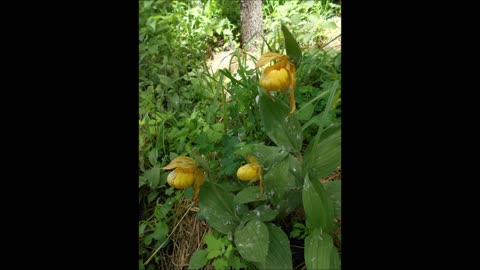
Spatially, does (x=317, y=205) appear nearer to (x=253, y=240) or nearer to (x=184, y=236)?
(x=253, y=240)

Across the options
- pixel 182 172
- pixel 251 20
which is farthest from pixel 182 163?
pixel 251 20

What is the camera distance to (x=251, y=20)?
5.91 ft

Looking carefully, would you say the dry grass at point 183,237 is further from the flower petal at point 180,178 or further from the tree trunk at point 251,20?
the tree trunk at point 251,20

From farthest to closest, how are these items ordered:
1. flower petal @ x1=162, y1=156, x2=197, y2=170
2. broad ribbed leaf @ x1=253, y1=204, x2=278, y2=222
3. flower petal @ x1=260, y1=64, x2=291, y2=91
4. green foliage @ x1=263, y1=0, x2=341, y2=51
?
green foliage @ x1=263, y1=0, x2=341, y2=51, broad ribbed leaf @ x1=253, y1=204, x2=278, y2=222, flower petal @ x1=162, y1=156, x2=197, y2=170, flower petal @ x1=260, y1=64, x2=291, y2=91

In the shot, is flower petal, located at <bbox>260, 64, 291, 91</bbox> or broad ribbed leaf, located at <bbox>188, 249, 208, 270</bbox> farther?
broad ribbed leaf, located at <bbox>188, 249, 208, 270</bbox>

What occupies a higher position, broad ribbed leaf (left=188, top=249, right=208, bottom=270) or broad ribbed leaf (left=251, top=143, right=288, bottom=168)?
broad ribbed leaf (left=251, top=143, right=288, bottom=168)

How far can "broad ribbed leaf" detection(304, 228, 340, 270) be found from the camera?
0.87 m

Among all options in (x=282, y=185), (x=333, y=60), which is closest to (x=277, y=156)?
(x=282, y=185)

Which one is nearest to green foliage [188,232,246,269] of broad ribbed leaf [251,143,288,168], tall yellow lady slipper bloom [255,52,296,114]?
broad ribbed leaf [251,143,288,168]

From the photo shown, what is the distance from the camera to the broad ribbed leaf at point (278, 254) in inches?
37.1

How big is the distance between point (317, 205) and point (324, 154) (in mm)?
116

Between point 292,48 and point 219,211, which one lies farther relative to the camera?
point 219,211

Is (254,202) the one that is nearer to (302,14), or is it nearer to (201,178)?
(201,178)

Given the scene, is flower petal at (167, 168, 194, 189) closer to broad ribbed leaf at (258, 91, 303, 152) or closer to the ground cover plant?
the ground cover plant
